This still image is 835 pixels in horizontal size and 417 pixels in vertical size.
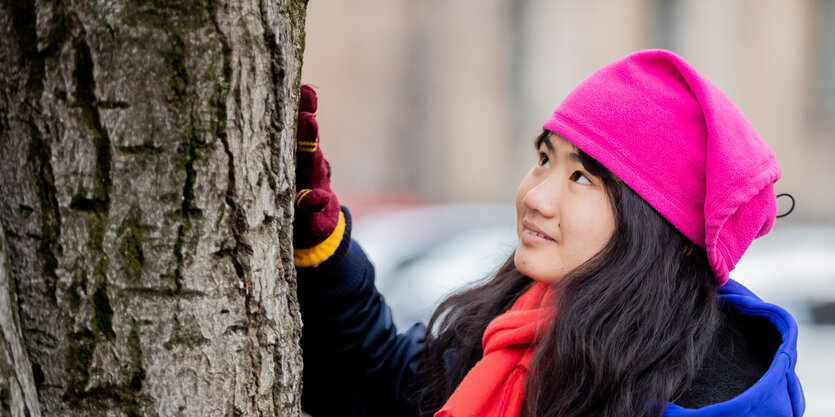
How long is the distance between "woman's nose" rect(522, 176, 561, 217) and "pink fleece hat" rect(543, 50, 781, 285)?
0.11 m

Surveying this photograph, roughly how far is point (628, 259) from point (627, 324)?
144 mm

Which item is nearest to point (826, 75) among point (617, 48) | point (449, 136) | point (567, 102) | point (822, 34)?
point (822, 34)

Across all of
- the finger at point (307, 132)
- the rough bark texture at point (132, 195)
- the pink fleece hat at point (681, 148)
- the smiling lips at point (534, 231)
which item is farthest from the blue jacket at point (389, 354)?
the rough bark texture at point (132, 195)

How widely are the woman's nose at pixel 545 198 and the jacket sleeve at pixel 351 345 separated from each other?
0.44 m

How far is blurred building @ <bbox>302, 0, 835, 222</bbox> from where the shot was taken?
37.5 feet

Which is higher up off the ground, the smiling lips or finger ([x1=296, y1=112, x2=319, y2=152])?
finger ([x1=296, y1=112, x2=319, y2=152])

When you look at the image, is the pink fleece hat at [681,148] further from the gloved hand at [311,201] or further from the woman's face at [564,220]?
the gloved hand at [311,201]

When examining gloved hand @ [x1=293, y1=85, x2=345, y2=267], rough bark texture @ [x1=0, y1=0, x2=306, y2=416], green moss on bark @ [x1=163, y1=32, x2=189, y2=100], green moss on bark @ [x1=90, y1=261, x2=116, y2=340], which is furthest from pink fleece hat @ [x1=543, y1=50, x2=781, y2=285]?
green moss on bark @ [x1=90, y1=261, x2=116, y2=340]

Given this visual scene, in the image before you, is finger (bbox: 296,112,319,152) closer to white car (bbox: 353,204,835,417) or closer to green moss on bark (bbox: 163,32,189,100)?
green moss on bark (bbox: 163,32,189,100)

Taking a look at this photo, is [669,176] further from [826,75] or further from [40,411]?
[826,75]

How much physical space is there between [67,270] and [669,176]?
4.06ft

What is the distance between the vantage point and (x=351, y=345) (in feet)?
6.70

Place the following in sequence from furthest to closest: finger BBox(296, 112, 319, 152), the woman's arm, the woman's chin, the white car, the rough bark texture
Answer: the white car → the woman's chin → the woman's arm → finger BBox(296, 112, 319, 152) → the rough bark texture

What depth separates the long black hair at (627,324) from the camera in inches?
65.7
